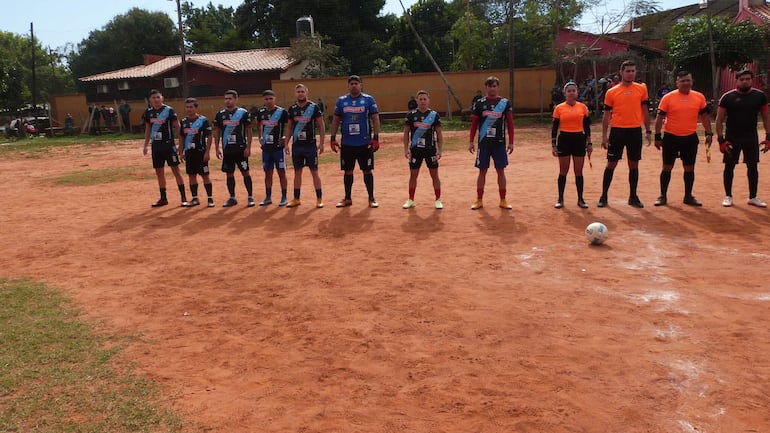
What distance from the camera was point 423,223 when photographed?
28.7 feet

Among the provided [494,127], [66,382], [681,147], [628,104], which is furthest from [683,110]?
[66,382]

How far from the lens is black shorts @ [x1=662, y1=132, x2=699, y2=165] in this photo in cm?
916

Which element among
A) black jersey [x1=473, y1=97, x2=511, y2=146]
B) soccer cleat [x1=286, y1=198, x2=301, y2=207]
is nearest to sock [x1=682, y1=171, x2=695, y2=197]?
black jersey [x1=473, y1=97, x2=511, y2=146]

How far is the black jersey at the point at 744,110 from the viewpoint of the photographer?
8.86 m

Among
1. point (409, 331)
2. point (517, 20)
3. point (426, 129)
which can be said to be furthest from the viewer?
point (517, 20)

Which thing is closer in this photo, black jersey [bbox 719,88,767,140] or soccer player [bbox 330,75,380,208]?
black jersey [bbox 719,88,767,140]

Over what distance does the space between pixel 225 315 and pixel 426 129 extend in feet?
16.5

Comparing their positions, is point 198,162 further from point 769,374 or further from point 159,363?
point 769,374

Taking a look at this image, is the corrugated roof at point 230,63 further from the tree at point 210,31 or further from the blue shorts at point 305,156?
the blue shorts at point 305,156

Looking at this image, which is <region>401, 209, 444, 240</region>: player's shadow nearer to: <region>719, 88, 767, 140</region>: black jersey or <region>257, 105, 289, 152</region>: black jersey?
<region>257, 105, 289, 152</region>: black jersey

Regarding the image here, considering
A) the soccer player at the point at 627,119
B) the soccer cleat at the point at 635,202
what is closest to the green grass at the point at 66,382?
the soccer player at the point at 627,119

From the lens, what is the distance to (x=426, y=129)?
9.53 m

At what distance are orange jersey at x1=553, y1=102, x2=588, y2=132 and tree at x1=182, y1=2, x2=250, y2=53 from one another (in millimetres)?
50119

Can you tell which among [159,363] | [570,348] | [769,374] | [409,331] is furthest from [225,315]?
[769,374]
